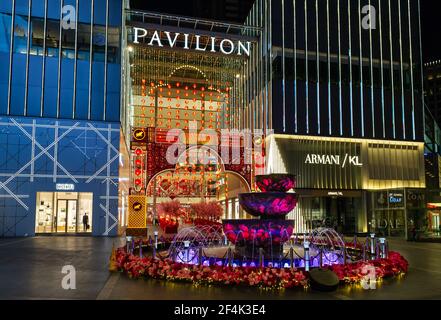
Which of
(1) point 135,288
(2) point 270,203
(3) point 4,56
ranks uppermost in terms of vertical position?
(3) point 4,56

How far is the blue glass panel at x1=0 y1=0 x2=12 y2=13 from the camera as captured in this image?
95.6ft

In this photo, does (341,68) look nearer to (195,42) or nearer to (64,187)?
(195,42)

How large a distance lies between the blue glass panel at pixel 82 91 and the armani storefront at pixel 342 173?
14.9 m

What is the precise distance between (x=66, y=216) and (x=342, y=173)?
22.0 metres

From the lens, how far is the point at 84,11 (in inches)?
1206

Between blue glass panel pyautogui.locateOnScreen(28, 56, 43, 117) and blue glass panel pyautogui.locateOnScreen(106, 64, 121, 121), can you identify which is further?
blue glass panel pyautogui.locateOnScreen(106, 64, 121, 121)

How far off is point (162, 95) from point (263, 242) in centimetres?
5004

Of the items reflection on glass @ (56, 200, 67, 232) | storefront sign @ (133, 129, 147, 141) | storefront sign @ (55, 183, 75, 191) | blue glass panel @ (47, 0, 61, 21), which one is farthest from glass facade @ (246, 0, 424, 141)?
reflection on glass @ (56, 200, 67, 232)


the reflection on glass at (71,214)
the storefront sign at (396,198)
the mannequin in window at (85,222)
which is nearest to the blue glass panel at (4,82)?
the reflection on glass at (71,214)

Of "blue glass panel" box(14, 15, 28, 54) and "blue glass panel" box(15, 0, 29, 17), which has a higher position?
"blue glass panel" box(15, 0, 29, 17)

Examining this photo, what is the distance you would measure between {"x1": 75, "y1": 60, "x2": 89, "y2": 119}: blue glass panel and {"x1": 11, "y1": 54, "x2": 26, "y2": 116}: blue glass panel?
329cm

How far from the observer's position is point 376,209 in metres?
35.6
